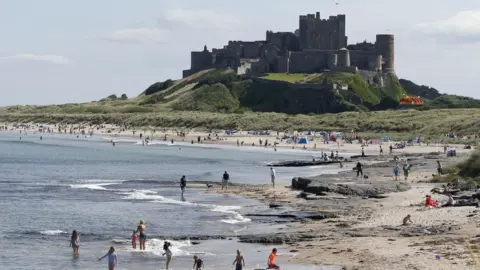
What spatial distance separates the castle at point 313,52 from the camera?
148 m

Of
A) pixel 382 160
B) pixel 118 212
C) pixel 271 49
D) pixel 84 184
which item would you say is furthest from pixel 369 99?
pixel 118 212

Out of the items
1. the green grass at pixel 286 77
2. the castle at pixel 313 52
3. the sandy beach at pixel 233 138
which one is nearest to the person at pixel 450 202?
the sandy beach at pixel 233 138

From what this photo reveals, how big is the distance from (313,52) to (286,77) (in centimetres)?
725

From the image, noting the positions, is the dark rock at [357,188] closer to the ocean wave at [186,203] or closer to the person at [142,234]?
the ocean wave at [186,203]

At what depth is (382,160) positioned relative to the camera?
215ft

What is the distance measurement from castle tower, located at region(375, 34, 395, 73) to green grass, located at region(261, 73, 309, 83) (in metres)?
16.1

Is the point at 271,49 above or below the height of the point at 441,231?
above

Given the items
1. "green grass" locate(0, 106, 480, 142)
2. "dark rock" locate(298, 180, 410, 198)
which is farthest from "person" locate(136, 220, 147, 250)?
"green grass" locate(0, 106, 480, 142)

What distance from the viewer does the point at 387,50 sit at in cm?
15225

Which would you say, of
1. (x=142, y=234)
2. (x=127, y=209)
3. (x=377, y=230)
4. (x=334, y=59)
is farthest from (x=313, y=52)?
(x=142, y=234)

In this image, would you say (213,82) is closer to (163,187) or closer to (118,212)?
(163,187)

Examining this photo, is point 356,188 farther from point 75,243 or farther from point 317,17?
point 317,17

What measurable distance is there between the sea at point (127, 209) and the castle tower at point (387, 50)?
3088 inches

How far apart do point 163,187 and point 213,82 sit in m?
105
